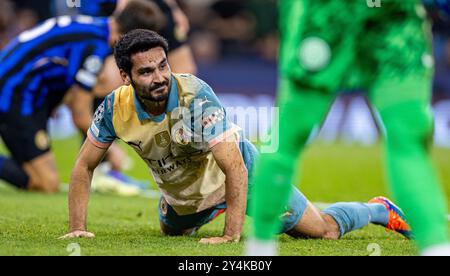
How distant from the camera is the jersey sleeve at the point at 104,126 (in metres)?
5.21

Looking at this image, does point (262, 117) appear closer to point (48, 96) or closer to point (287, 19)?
point (48, 96)

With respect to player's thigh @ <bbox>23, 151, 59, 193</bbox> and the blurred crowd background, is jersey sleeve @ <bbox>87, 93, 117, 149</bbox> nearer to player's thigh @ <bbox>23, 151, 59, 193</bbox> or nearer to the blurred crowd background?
player's thigh @ <bbox>23, 151, 59, 193</bbox>

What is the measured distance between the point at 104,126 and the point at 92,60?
3.63m

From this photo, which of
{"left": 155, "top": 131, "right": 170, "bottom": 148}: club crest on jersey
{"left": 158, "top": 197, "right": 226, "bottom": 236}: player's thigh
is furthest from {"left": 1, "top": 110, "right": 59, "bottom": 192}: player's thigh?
{"left": 155, "top": 131, "right": 170, "bottom": 148}: club crest on jersey

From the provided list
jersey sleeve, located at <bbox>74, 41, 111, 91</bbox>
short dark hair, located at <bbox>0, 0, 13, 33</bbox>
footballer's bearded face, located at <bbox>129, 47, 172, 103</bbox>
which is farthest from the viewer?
short dark hair, located at <bbox>0, 0, 13, 33</bbox>

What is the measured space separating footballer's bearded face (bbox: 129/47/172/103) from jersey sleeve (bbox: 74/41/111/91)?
3.85m

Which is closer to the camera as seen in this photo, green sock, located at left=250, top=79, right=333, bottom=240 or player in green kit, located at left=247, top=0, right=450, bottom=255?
player in green kit, located at left=247, top=0, right=450, bottom=255

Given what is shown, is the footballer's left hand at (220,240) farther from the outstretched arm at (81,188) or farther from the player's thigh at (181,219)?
the outstretched arm at (81,188)

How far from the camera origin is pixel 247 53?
65.7 ft

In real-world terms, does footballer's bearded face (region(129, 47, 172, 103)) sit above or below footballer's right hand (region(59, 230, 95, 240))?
above

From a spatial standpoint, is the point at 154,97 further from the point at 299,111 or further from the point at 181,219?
the point at 299,111

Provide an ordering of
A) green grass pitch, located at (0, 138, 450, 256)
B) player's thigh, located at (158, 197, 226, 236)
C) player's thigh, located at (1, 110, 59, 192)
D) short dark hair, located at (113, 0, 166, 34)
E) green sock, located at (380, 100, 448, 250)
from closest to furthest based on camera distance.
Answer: green sock, located at (380, 100, 448, 250)
green grass pitch, located at (0, 138, 450, 256)
player's thigh, located at (158, 197, 226, 236)
short dark hair, located at (113, 0, 166, 34)
player's thigh, located at (1, 110, 59, 192)

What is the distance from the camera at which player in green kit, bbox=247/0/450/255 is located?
372 centimetres
